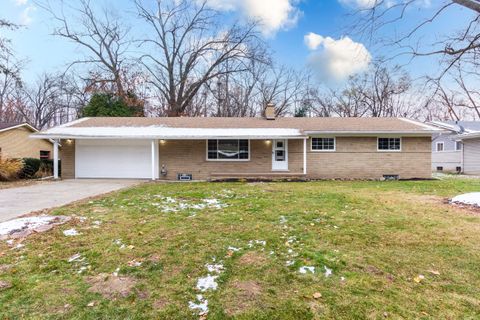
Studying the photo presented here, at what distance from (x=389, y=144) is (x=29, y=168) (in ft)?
59.8

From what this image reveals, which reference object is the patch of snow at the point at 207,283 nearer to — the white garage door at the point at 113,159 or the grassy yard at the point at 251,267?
the grassy yard at the point at 251,267

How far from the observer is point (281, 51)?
2648 cm

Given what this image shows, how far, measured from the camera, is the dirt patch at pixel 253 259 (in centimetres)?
357

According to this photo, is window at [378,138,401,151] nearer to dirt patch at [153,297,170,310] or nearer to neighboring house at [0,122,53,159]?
dirt patch at [153,297,170,310]

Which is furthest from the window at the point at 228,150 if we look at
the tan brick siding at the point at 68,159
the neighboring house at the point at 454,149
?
the neighboring house at the point at 454,149

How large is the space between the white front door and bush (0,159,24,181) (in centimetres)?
1221

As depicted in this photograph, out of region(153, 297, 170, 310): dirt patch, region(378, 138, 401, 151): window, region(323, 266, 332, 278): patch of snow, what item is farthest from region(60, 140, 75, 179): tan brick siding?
region(378, 138, 401, 151): window

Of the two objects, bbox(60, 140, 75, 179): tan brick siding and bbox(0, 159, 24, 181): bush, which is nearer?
bbox(0, 159, 24, 181): bush

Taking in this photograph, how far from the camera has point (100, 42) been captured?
27703 millimetres

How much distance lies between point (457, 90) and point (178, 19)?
24499 mm

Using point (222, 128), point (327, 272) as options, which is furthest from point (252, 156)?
point (327, 272)

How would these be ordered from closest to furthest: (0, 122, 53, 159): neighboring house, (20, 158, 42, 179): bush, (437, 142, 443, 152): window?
1. (20, 158, 42, 179): bush
2. (0, 122, 53, 159): neighboring house
3. (437, 142, 443, 152): window

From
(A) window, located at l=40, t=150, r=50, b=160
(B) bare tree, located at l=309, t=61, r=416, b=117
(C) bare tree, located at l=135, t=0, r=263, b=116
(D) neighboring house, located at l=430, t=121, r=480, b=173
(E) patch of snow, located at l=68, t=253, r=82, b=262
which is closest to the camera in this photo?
(E) patch of snow, located at l=68, t=253, r=82, b=262

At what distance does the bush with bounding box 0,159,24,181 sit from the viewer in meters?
13.1
